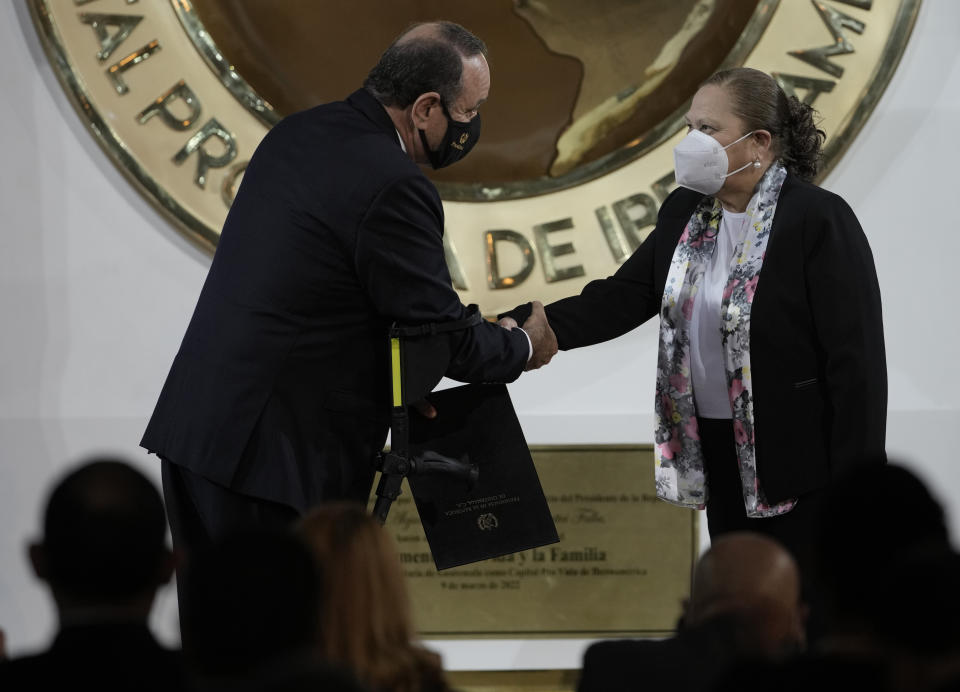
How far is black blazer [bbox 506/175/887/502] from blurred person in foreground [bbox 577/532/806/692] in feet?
2.77

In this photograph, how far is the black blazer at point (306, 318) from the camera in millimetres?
2271

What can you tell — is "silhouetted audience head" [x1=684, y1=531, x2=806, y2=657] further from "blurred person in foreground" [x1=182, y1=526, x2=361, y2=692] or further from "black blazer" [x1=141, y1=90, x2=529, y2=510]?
"black blazer" [x1=141, y1=90, x2=529, y2=510]

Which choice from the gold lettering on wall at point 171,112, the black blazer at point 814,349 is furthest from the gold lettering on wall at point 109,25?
the black blazer at point 814,349

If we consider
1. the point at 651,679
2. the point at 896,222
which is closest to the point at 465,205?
the point at 896,222

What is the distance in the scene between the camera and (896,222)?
11.0 feet

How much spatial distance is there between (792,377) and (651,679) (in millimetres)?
1047

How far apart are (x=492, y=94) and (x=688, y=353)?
1180 mm

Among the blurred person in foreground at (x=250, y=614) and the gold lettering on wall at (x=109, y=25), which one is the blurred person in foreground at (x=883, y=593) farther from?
the gold lettering on wall at (x=109, y=25)

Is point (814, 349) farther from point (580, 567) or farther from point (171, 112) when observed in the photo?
point (171, 112)

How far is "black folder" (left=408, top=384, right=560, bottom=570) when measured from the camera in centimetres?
246

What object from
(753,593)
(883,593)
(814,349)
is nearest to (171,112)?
(814,349)

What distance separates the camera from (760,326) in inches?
94.7

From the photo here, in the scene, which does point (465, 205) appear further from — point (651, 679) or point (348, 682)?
point (348, 682)

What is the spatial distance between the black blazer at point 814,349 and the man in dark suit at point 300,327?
57cm
